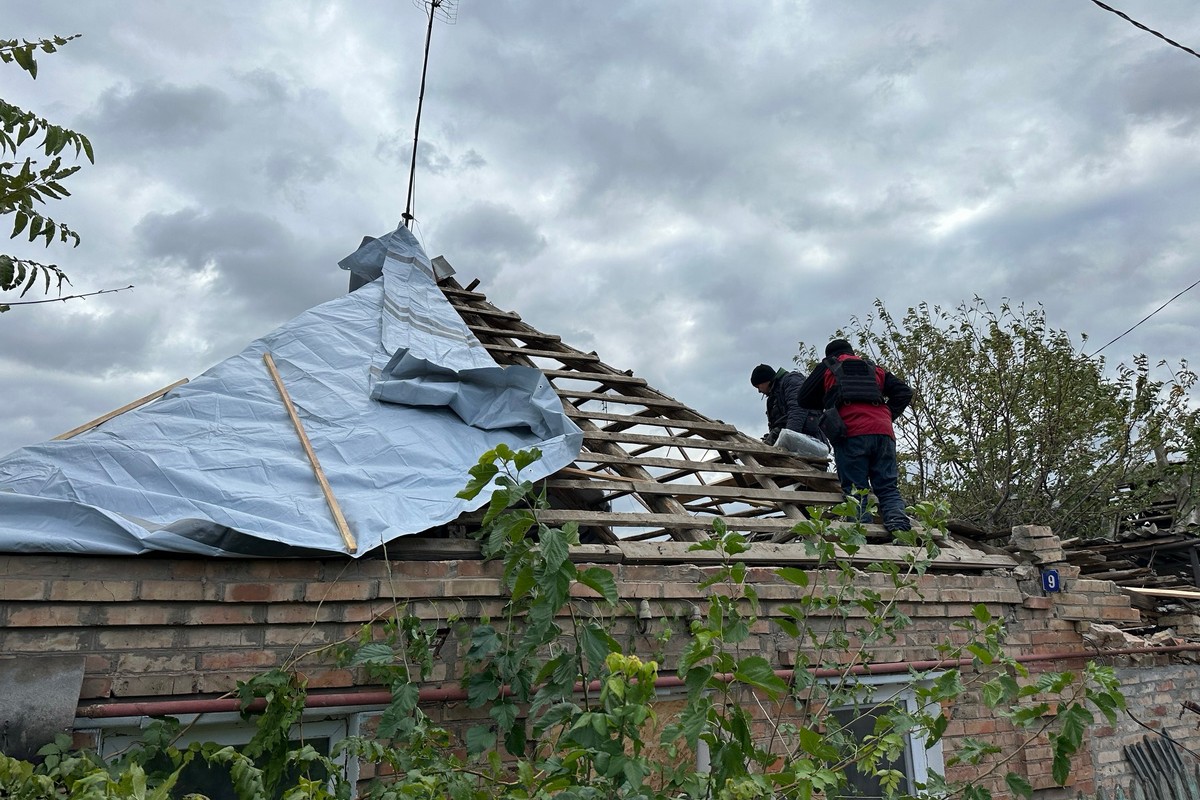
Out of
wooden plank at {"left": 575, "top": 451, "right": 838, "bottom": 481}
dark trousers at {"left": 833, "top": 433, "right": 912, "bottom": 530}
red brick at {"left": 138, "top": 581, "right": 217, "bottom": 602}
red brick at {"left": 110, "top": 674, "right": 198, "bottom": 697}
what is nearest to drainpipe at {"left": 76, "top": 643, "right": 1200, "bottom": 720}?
red brick at {"left": 110, "top": 674, "right": 198, "bottom": 697}

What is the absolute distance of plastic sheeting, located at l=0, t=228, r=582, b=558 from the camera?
3512mm

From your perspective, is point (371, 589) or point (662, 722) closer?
point (371, 589)

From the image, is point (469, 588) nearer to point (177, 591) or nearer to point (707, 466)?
point (177, 591)

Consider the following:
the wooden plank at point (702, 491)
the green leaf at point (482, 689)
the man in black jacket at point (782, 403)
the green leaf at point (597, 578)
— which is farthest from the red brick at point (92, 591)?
the man in black jacket at point (782, 403)

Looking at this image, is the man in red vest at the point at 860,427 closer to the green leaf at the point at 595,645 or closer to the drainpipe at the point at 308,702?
the drainpipe at the point at 308,702

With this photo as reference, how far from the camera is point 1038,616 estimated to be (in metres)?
5.83

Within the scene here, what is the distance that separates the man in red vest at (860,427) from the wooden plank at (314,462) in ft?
11.4

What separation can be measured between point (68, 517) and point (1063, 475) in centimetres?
1354

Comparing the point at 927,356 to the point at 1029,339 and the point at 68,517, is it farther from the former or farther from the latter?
the point at 68,517

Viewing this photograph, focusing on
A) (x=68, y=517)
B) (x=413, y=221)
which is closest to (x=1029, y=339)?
(x=413, y=221)

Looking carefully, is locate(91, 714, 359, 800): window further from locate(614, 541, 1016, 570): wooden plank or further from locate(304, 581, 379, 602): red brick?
locate(614, 541, 1016, 570): wooden plank

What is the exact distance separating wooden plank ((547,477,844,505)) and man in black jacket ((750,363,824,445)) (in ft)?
3.56

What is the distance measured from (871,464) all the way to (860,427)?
273 mm

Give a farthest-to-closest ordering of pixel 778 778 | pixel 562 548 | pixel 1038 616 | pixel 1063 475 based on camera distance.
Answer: pixel 1063 475
pixel 1038 616
pixel 562 548
pixel 778 778
